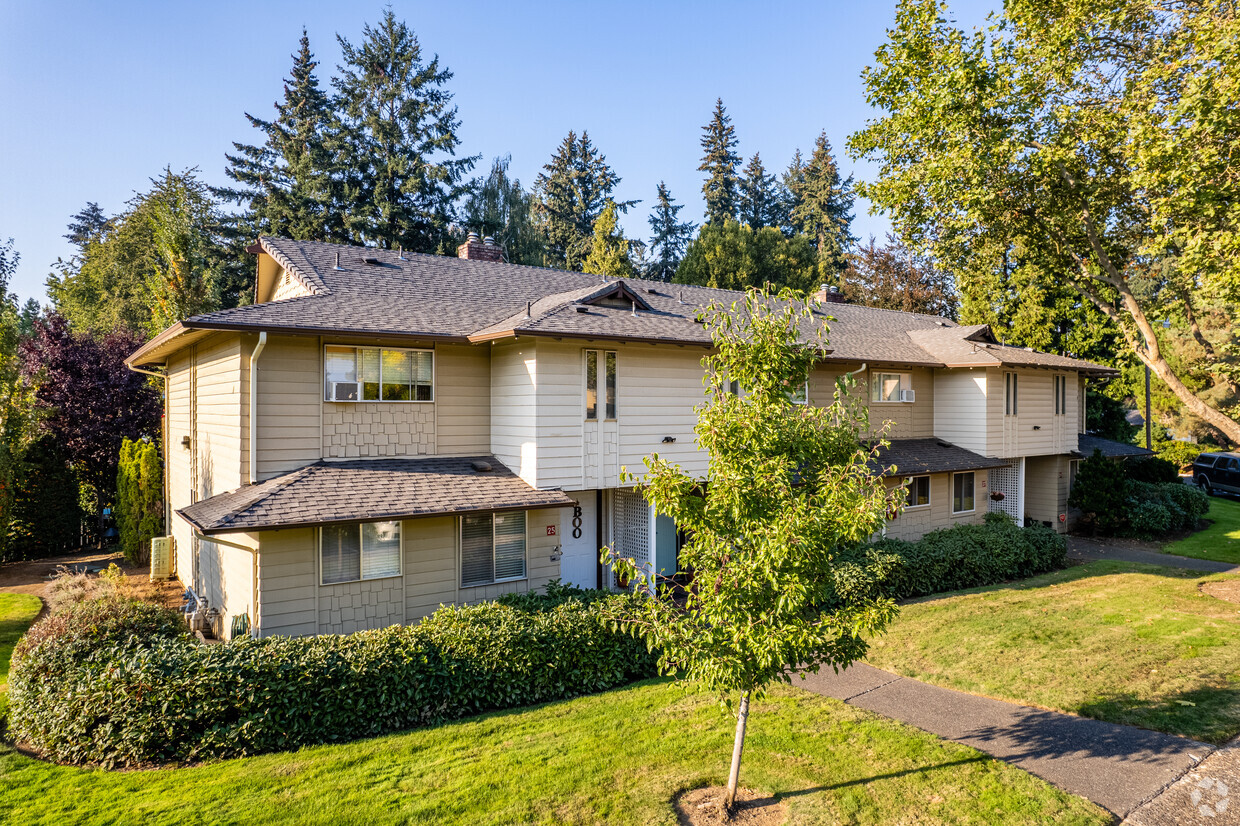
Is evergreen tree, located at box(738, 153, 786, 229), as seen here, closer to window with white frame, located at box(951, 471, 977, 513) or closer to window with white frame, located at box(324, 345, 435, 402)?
window with white frame, located at box(951, 471, 977, 513)

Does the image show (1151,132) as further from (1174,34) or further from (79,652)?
(79,652)

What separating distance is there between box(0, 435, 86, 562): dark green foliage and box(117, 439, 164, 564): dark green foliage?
9.84 ft

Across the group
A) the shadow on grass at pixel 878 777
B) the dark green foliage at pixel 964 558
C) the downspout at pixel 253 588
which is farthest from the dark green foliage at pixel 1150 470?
the downspout at pixel 253 588

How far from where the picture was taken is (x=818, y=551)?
5.80m

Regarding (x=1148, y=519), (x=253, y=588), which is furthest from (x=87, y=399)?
(x=1148, y=519)

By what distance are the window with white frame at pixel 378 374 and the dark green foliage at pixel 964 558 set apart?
32.2 ft

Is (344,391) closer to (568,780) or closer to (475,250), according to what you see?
(568,780)

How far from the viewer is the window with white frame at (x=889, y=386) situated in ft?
63.7

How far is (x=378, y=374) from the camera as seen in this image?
12.4 meters

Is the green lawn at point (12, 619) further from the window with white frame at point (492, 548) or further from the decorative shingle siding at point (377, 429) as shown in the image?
the window with white frame at point (492, 548)

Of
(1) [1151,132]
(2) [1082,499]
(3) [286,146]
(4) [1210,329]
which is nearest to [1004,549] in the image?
(2) [1082,499]

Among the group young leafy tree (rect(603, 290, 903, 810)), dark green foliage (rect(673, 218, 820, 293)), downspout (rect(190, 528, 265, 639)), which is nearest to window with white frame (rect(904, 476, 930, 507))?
young leafy tree (rect(603, 290, 903, 810))

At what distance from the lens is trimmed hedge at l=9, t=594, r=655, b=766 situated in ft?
24.7

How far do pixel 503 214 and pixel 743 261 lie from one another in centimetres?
1502
